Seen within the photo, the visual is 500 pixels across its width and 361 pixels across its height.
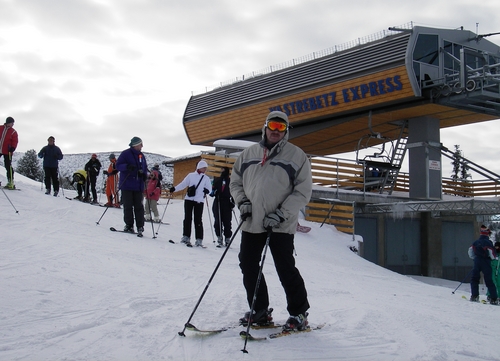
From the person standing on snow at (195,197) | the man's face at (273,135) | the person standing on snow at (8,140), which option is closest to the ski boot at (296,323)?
the man's face at (273,135)

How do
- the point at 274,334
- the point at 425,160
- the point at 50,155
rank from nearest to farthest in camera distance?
1. the point at 274,334
2. the point at 50,155
3. the point at 425,160

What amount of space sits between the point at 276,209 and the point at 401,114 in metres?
15.7

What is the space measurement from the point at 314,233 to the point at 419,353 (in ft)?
36.5

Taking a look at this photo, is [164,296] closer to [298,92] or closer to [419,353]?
[419,353]

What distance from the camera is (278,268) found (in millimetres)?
4141

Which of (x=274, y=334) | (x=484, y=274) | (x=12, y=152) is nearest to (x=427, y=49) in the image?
(x=484, y=274)

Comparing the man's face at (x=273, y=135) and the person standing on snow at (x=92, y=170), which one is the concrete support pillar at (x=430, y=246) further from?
the man's face at (x=273, y=135)

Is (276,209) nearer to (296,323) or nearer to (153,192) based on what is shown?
(296,323)

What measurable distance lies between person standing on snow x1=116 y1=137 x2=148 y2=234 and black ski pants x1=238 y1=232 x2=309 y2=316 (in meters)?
5.79

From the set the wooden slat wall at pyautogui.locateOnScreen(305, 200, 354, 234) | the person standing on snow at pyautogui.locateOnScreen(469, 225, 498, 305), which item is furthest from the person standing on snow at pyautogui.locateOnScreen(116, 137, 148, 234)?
the wooden slat wall at pyautogui.locateOnScreen(305, 200, 354, 234)

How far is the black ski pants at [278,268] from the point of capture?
4098mm

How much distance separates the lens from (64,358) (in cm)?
317

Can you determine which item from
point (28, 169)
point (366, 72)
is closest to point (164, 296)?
point (366, 72)

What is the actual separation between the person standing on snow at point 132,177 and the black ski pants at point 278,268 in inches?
228
